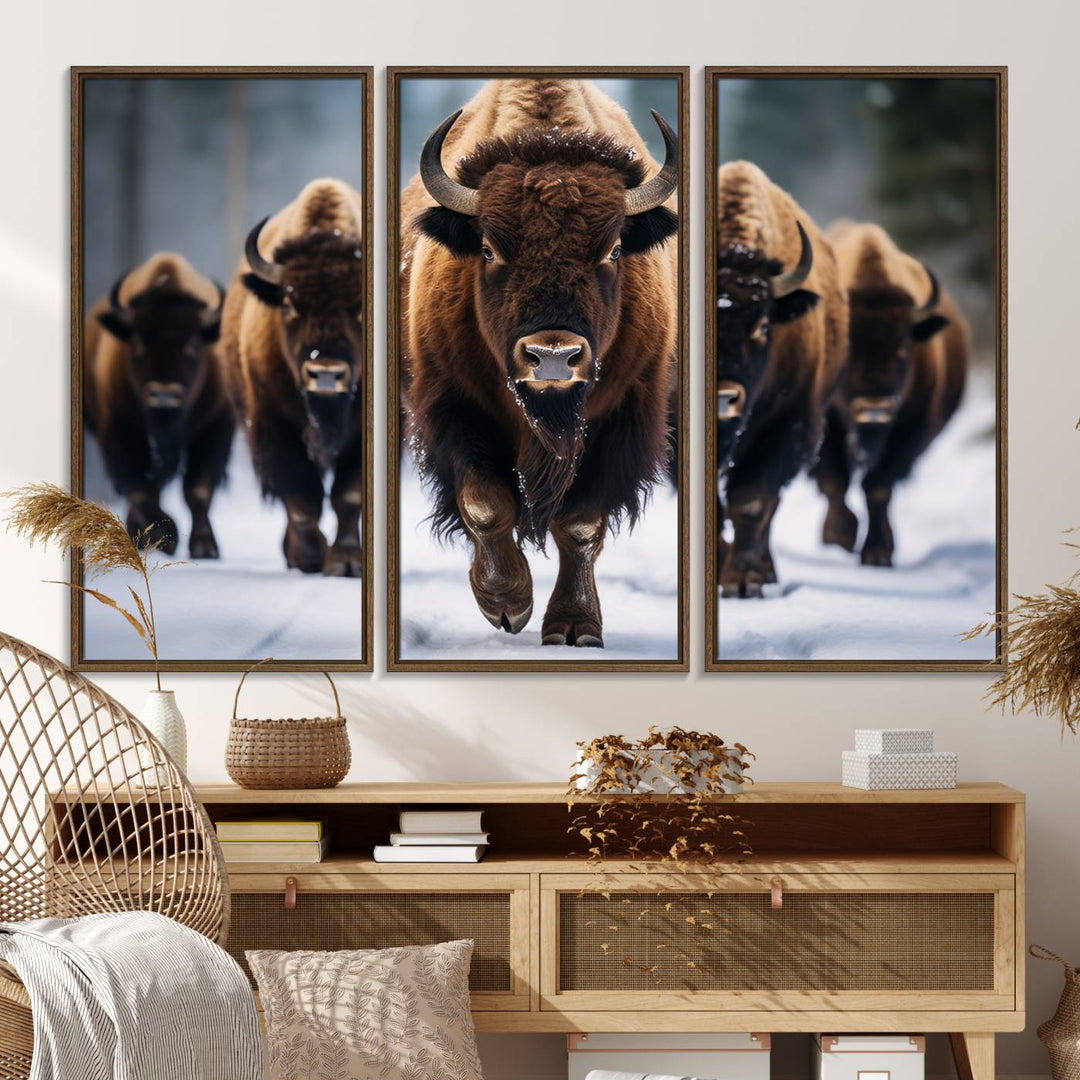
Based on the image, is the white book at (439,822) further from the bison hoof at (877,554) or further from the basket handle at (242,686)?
the bison hoof at (877,554)

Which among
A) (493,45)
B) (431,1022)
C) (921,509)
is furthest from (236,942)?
(493,45)

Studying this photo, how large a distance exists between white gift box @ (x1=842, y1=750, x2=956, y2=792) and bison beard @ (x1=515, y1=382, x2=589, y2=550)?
3.39 ft

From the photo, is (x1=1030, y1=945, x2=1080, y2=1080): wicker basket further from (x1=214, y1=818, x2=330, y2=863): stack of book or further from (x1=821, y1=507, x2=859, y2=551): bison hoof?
(x1=214, y1=818, x2=330, y2=863): stack of book

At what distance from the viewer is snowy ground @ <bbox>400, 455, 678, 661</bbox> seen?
3.38 m

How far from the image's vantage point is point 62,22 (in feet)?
11.2

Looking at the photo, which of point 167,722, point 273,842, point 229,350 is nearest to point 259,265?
point 229,350

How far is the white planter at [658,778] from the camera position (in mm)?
2992

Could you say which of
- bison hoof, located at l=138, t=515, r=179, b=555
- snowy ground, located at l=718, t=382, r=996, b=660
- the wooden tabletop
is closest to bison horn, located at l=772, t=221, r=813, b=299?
snowy ground, located at l=718, t=382, r=996, b=660

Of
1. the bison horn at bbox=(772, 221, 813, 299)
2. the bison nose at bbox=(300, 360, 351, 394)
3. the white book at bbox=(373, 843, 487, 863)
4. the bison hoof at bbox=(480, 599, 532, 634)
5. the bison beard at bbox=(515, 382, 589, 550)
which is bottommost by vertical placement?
the white book at bbox=(373, 843, 487, 863)

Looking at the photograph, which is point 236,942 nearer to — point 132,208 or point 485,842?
point 485,842

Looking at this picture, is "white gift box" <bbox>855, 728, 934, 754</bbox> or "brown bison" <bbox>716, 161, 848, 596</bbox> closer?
"white gift box" <bbox>855, 728, 934, 754</bbox>

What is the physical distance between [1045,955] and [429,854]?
1.67 meters

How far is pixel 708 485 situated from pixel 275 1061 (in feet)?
5.86

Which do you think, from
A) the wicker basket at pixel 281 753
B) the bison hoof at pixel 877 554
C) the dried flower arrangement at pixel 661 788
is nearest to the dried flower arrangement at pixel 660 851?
the dried flower arrangement at pixel 661 788
